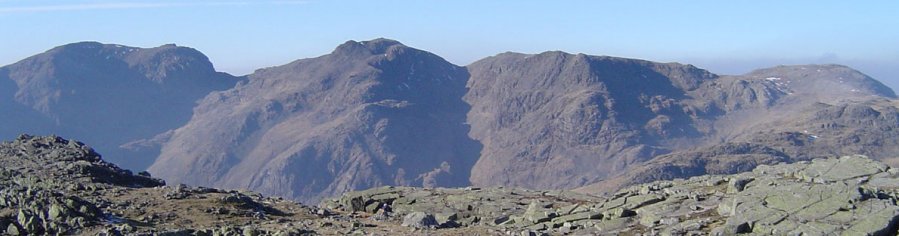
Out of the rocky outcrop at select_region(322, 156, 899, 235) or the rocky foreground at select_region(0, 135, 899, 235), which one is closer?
the rocky outcrop at select_region(322, 156, 899, 235)

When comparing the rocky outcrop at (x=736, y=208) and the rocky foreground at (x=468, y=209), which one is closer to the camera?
the rocky outcrop at (x=736, y=208)

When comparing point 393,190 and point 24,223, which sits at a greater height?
point 24,223

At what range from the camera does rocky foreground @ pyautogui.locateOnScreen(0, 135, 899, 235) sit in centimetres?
3412

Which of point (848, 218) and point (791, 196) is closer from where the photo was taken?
point (848, 218)

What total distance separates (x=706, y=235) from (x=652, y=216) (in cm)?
526

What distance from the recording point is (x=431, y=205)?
60281mm

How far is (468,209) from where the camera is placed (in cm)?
5888

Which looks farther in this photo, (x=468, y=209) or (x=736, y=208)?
(x=468, y=209)

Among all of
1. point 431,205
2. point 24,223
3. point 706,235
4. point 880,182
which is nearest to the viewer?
point 24,223

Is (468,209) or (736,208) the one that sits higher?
(736,208)

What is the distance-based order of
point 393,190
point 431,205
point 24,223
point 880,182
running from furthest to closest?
point 393,190 < point 431,205 < point 880,182 < point 24,223

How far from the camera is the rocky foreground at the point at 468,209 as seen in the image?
34125mm

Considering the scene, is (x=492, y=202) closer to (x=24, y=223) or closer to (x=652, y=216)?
(x=652, y=216)

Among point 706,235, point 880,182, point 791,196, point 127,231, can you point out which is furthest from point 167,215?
point 880,182
